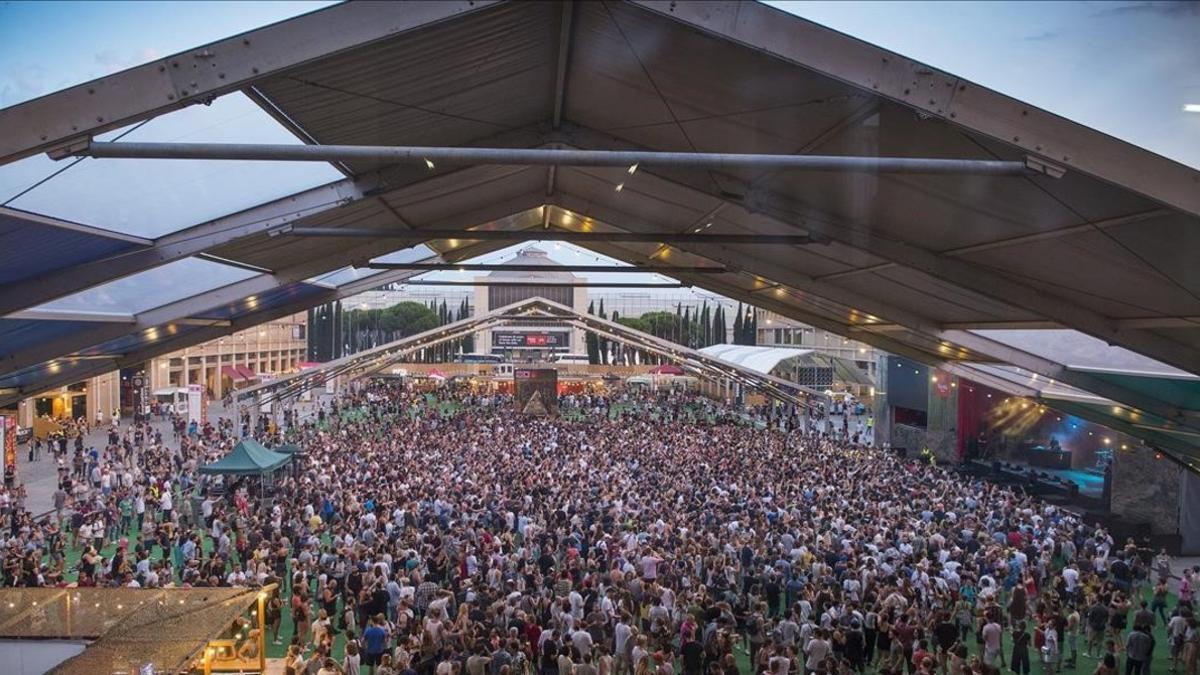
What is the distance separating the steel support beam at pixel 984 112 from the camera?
547cm

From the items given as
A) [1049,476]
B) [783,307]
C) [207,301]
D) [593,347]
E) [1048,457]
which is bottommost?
[1049,476]

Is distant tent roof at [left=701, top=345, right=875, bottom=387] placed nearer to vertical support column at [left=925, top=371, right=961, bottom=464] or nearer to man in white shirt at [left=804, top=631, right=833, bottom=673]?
vertical support column at [left=925, top=371, right=961, bottom=464]

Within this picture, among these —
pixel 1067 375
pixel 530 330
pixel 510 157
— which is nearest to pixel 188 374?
pixel 530 330

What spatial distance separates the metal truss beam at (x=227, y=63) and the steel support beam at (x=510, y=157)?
0.67ft

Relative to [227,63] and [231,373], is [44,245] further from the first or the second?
[231,373]

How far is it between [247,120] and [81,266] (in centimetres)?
413

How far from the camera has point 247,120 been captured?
291 inches

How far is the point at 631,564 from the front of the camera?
11.4 meters

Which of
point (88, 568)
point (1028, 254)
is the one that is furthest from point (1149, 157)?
point (88, 568)

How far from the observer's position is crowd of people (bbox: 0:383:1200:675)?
8688mm

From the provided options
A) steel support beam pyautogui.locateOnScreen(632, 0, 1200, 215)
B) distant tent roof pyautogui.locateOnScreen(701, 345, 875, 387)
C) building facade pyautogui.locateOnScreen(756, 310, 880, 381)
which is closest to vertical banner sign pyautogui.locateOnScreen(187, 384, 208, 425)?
distant tent roof pyautogui.locateOnScreen(701, 345, 875, 387)

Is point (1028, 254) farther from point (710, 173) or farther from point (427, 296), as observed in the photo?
point (427, 296)

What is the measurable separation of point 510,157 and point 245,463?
45.4 feet

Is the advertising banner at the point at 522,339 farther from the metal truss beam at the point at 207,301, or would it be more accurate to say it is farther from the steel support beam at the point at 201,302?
the steel support beam at the point at 201,302
